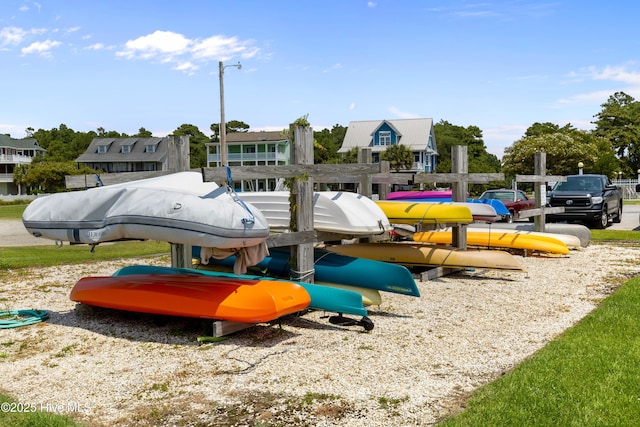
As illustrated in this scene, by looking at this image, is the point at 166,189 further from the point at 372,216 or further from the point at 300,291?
the point at 372,216

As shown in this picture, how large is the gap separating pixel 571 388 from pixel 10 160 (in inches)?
3081

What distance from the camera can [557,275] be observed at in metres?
10.6

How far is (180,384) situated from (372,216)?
4759 mm

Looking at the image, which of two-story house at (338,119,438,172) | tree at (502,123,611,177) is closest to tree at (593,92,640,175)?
tree at (502,123,611,177)

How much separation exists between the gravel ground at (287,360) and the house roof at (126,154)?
2549 inches

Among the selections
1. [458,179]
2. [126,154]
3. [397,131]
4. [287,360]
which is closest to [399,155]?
[397,131]

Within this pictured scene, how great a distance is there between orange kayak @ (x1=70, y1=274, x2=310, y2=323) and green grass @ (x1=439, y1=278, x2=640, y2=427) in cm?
256

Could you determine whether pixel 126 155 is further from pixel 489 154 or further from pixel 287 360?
pixel 287 360

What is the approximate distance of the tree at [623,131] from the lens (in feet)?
220

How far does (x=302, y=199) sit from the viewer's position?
8.22 metres

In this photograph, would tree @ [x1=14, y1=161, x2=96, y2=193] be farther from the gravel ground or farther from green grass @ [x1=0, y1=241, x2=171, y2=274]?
the gravel ground

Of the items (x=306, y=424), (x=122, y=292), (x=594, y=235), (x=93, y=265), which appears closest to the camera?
(x=306, y=424)

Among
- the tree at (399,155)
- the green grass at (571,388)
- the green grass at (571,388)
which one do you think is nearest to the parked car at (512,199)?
the green grass at (571,388)

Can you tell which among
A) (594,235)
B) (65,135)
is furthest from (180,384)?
(65,135)
